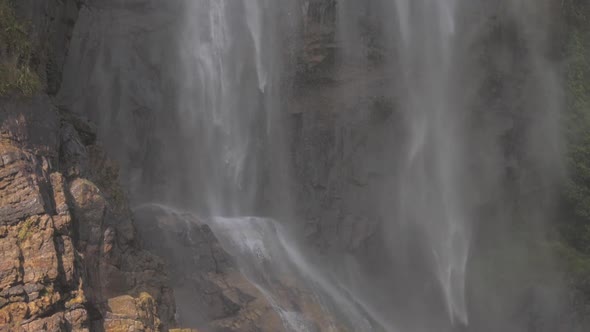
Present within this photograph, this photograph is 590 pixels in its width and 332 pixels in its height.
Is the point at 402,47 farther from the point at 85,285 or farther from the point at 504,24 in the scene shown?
the point at 85,285

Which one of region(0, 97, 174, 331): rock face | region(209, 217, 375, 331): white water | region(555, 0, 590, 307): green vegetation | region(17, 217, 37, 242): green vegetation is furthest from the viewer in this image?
region(555, 0, 590, 307): green vegetation

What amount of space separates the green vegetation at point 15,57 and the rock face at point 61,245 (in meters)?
0.24

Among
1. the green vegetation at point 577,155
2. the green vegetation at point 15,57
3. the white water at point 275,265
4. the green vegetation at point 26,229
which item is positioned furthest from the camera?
the green vegetation at point 577,155

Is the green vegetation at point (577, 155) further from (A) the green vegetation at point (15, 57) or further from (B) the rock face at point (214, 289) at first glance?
(A) the green vegetation at point (15, 57)

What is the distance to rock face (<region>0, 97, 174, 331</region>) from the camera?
23.5 feet

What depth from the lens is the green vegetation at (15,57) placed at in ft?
27.8

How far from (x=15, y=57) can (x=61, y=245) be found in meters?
2.99

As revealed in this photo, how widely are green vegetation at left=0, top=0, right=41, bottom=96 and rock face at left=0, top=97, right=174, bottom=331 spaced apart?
0.24 meters

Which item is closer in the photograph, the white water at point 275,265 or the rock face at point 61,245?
the rock face at point 61,245

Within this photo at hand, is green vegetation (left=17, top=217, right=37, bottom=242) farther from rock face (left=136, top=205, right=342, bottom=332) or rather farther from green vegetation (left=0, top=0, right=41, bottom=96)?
rock face (left=136, top=205, right=342, bottom=332)

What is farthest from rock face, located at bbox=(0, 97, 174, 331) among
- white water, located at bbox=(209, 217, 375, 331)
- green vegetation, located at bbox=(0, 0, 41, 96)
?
white water, located at bbox=(209, 217, 375, 331)

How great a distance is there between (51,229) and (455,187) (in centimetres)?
1792

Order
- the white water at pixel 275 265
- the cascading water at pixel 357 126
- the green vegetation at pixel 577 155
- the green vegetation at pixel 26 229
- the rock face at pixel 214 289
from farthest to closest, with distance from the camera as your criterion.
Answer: the cascading water at pixel 357 126 → the green vegetation at pixel 577 155 → the white water at pixel 275 265 → the rock face at pixel 214 289 → the green vegetation at pixel 26 229

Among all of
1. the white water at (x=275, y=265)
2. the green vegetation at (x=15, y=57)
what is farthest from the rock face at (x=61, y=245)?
the white water at (x=275, y=265)
